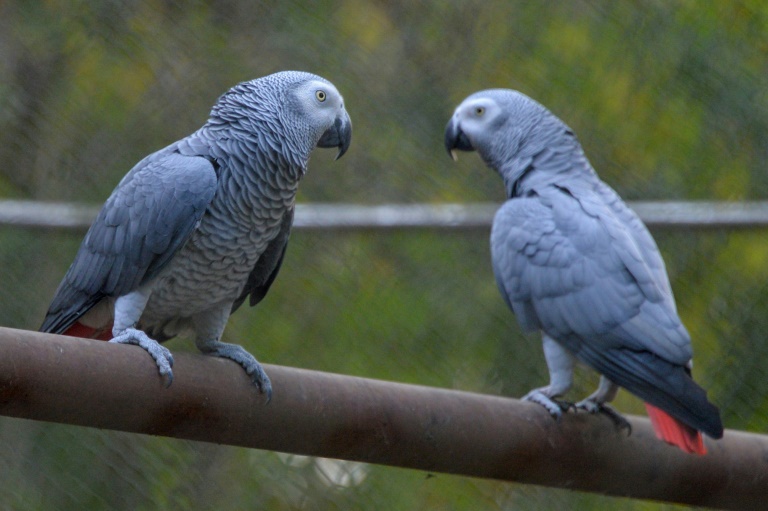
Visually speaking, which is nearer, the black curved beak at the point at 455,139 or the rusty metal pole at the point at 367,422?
the rusty metal pole at the point at 367,422

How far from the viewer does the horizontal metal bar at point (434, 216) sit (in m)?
1.75

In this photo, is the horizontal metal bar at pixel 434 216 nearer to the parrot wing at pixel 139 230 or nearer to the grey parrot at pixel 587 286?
the grey parrot at pixel 587 286

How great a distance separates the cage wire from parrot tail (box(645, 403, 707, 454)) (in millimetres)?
613

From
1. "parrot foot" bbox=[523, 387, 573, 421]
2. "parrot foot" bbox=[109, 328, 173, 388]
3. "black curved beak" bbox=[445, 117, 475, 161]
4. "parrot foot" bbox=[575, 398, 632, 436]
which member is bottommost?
"parrot foot" bbox=[575, 398, 632, 436]

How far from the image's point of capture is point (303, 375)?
1.07m

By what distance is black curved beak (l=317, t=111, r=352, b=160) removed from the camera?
1.33 metres

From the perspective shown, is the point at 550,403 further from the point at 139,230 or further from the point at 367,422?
the point at 139,230

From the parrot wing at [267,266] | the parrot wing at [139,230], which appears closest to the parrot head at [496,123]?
the parrot wing at [267,266]

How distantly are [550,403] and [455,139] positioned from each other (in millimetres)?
607

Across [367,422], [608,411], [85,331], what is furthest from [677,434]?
[85,331]

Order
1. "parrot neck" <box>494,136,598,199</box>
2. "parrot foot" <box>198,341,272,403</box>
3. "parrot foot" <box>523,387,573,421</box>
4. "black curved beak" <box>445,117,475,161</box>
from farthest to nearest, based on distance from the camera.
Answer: "black curved beak" <box>445,117,475,161</box> → "parrot neck" <box>494,136,598,199</box> → "parrot foot" <box>523,387,573,421</box> → "parrot foot" <box>198,341,272,403</box>

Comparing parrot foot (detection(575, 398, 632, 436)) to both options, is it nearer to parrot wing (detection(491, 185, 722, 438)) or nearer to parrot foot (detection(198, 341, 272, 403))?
parrot wing (detection(491, 185, 722, 438))

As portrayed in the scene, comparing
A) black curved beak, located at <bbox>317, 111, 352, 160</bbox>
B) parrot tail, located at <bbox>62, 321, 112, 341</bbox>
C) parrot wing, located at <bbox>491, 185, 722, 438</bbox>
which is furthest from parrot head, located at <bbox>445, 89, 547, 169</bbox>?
parrot tail, located at <bbox>62, 321, 112, 341</bbox>

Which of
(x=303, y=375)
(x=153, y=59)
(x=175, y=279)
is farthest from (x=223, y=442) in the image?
(x=153, y=59)
